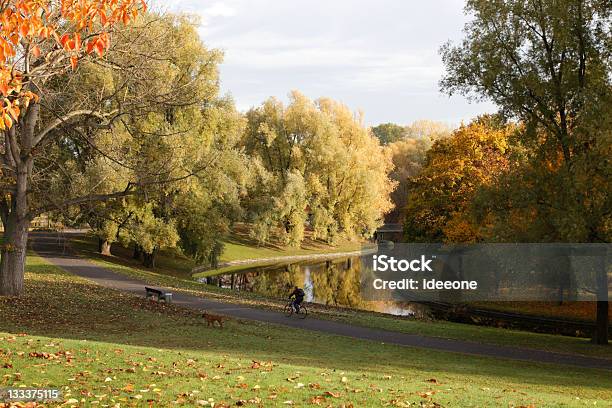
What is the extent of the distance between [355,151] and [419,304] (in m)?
27.5

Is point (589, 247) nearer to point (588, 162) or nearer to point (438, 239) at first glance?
point (588, 162)

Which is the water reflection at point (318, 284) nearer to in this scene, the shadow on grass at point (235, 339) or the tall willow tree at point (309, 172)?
the tall willow tree at point (309, 172)

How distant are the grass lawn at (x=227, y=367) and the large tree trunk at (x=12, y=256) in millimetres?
627

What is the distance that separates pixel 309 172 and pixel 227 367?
5071cm

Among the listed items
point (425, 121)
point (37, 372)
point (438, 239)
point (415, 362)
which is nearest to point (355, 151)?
point (438, 239)

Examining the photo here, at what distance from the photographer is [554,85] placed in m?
21.5

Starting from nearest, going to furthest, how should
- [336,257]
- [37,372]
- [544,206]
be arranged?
[37,372] → [544,206] → [336,257]

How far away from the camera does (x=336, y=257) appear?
6594cm

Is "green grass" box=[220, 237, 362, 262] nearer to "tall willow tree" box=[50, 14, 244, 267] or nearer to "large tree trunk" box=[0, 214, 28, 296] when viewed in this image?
"tall willow tree" box=[50, 14, 244, 267]

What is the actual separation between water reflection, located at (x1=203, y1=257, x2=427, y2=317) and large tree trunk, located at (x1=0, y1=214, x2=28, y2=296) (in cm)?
1613

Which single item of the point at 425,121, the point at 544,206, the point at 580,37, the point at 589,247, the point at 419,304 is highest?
the point at 425,121

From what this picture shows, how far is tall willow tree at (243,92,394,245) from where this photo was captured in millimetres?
57719
